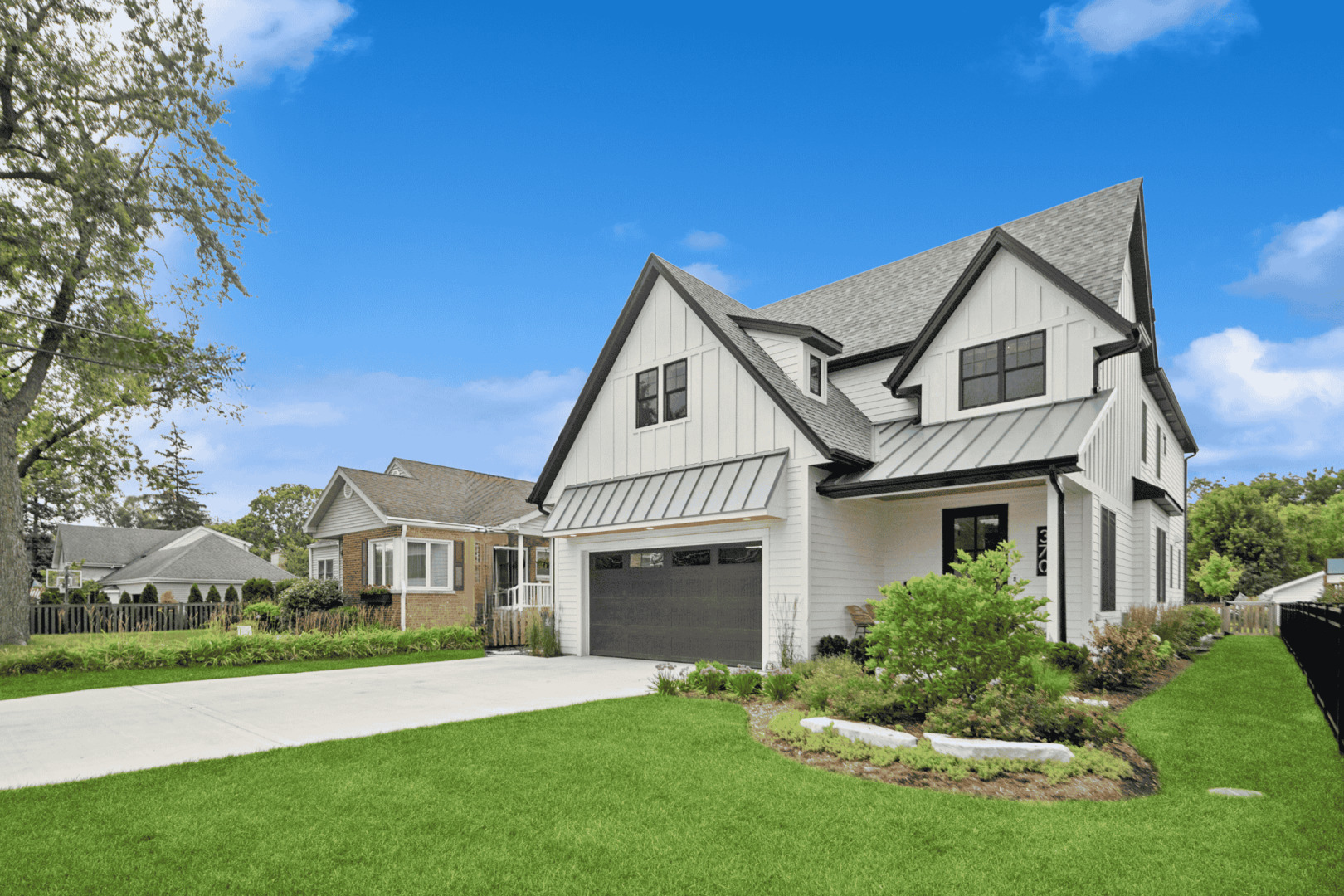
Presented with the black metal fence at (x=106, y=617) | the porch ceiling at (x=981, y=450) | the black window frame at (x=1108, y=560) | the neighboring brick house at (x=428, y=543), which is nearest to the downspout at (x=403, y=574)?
the neighboring brick house at (x=428, y=543)

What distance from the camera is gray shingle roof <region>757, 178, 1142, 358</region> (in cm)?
1420

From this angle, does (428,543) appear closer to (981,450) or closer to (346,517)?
(346,517)

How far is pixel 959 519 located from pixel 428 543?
1730 centimetres

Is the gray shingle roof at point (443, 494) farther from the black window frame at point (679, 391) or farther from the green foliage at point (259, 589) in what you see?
the black window frame at point (679, 391)

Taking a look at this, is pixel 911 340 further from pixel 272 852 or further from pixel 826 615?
pixel 272 852

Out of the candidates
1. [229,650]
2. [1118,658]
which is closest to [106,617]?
[229,650]

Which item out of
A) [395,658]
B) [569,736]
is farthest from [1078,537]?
[395,658]

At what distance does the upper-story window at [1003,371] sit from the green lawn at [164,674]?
481 inches

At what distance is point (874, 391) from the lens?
15945 mm

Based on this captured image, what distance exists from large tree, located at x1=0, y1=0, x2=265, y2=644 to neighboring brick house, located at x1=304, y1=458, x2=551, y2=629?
6.86 m

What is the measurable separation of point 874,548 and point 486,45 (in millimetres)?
13457

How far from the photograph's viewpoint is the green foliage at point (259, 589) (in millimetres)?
31047

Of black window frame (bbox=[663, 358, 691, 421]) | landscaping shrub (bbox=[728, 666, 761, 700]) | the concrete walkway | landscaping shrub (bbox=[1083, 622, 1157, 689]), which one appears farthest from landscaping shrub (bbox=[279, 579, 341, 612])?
landscaping shrub (bbox=[1083, 622, 1157, 689])

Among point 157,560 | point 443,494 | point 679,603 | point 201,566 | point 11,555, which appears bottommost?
point 201,566
